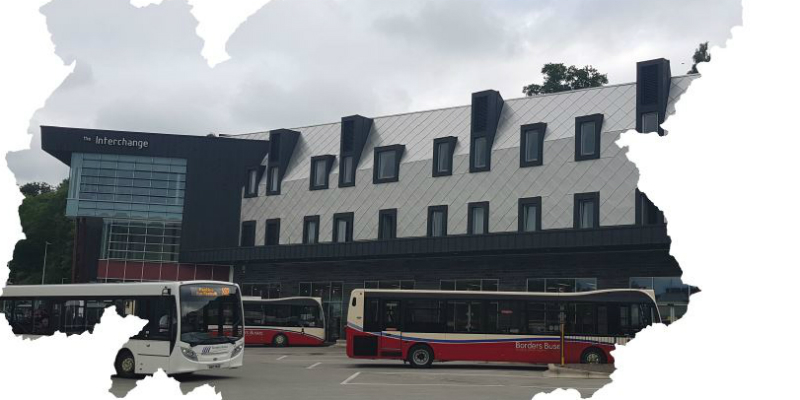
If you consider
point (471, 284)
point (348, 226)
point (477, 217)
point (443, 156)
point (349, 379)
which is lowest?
point (349, 379)

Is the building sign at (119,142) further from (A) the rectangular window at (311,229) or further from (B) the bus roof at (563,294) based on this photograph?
(B) the bus roof at (563,294)

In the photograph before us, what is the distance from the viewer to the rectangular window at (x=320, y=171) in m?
51.5

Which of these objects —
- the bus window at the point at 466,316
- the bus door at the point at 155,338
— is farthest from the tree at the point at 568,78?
the bus door at the point at 155,338

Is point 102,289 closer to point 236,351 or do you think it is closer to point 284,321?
point 236,351

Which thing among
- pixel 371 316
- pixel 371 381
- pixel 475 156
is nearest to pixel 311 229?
pixel 475 156

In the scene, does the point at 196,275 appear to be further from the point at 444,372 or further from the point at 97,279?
the point at 444,372

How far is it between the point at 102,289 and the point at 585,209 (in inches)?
965

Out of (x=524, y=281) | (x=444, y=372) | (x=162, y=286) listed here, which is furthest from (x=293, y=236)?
(x=162, y=286)

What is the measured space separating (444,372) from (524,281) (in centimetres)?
1588

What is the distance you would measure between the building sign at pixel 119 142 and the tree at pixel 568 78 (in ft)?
96.5

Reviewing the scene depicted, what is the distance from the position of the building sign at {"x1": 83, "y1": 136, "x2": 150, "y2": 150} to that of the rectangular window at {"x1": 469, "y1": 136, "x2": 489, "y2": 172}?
2088cm

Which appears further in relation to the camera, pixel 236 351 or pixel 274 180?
pixel 274 180

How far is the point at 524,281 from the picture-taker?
4159 centimetres

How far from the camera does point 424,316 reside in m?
29.4
